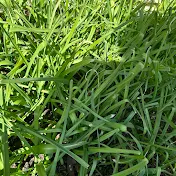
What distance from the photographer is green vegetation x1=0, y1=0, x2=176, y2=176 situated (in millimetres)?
964

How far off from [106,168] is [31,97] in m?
0.32

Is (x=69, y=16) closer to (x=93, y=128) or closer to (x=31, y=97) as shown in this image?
(x=31, y=97)

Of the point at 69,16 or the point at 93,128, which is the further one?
the point at 69,16

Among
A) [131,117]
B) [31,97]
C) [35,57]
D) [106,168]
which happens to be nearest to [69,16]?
[35,57]

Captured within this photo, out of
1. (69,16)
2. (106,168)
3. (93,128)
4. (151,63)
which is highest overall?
(69,16)

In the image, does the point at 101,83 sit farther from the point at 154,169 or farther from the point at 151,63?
the point at 154,169

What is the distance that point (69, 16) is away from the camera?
1.25m

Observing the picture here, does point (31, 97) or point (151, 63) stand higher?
point (151, 63)

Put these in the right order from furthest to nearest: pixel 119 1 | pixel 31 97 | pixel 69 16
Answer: pixel 119 1 → pixel 69 16 → pixel 31 97

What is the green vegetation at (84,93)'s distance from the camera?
0.96 meters

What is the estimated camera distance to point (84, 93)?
1.09 meters

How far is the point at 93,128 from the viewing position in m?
1.00

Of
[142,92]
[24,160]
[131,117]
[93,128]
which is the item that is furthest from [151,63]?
[24,160]

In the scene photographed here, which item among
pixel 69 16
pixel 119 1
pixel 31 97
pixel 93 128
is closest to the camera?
pixel 93 128
